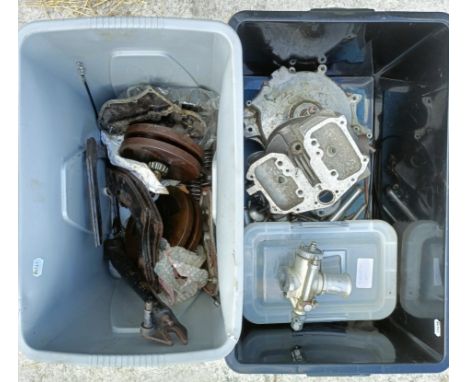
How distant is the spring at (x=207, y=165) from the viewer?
97 cm

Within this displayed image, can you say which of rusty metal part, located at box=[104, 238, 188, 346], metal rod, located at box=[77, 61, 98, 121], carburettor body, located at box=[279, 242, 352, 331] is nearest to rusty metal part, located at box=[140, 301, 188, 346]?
rusty metal part, located at box=[104, 238, 188, 346]

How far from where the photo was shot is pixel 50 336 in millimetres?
729

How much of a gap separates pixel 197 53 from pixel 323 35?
33 cm

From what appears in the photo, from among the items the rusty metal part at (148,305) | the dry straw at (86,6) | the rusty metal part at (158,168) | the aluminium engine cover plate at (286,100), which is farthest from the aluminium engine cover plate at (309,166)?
the dry straw at (86,6)

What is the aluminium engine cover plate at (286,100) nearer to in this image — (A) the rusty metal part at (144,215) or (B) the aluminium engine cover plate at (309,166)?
(B) the aluminium engine cover plate at (309,166)

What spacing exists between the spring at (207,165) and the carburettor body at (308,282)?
0.87 feet

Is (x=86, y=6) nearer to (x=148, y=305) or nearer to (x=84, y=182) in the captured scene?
(x=84, y=182)

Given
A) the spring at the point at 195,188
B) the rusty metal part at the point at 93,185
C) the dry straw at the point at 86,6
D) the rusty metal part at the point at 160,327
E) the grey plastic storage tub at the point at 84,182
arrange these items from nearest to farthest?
the grey plastic storage tub at the point at 84,182, the rusty metal part at the point at 160,327, the rusty metal part at the point at 93,185, the spring at the point at 195,188, the dry straw at the point at 86,6

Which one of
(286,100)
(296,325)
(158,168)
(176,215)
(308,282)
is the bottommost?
(296,325)

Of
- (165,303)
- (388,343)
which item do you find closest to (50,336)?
(165,303)

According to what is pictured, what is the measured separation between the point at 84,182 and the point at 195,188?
247 mm

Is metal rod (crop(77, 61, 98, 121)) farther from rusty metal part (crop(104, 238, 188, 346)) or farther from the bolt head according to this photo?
the bolt head

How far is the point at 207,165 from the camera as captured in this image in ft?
3.21

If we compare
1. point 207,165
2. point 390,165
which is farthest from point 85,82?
point 390,165
